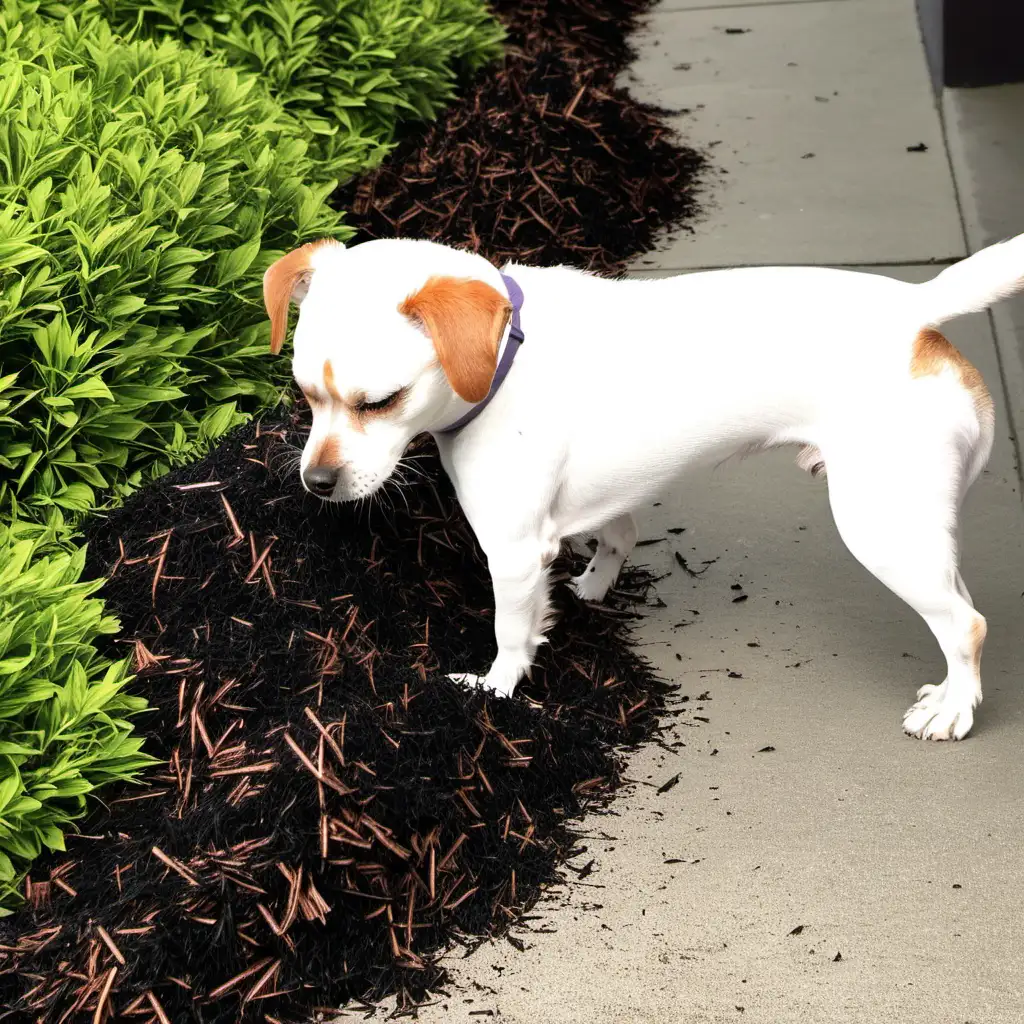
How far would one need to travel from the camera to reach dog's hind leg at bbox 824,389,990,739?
3359mm

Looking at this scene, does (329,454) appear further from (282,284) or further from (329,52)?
(329,52)

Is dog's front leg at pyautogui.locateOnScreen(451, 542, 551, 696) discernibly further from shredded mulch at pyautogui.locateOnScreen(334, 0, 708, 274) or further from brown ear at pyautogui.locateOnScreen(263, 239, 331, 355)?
shredded mulch at pyautogui.locateOnScreen(334, 0, 708, 274)

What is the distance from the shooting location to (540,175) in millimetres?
6266

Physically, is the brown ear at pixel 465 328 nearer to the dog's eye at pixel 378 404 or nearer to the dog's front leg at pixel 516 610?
the dog's eye at pixel 378 404

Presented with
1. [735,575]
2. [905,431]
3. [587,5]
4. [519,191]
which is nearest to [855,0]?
[587,5]

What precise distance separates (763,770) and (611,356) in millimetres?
1223

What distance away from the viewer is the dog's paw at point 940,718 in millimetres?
3596

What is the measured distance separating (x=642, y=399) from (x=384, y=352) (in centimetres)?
78

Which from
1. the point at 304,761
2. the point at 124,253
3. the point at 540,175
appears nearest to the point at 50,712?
the point at 304,761

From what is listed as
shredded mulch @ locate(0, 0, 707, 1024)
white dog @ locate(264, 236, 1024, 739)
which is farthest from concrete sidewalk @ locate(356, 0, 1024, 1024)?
white dog @ locate(264, 236, 1024, 739)

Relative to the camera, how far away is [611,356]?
359 cm

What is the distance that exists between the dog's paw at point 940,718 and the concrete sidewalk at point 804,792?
0.04m

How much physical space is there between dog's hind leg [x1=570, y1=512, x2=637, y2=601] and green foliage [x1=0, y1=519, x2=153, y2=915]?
5.16 ft

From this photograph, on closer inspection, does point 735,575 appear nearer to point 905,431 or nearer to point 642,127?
point 905,431
